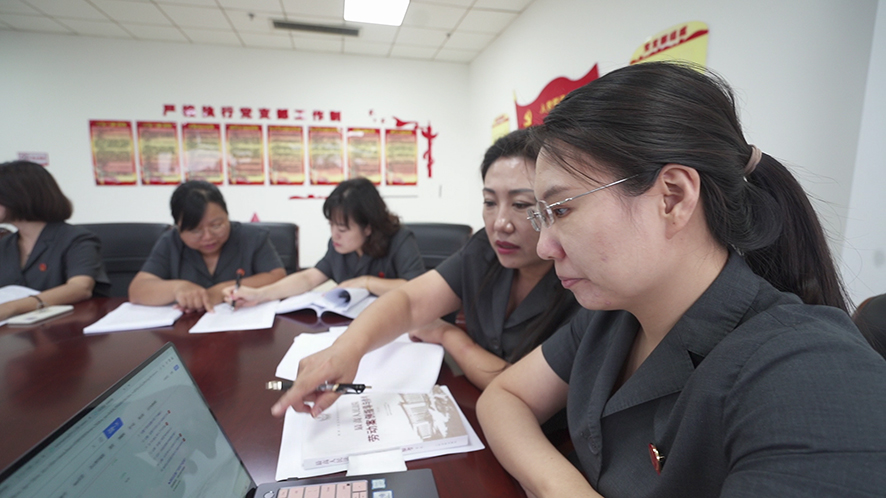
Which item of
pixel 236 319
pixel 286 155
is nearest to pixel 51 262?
pixel 236 319

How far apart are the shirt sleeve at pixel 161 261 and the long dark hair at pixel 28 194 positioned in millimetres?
634

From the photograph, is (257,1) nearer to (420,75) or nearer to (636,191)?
(420,75)

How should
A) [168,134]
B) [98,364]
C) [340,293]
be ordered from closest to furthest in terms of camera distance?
1. [98,364]
2. [340,293]
3. [168,134]

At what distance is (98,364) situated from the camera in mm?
1039

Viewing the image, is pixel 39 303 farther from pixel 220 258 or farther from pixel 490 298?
pixel 490 298

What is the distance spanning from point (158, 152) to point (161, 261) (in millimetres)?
2552

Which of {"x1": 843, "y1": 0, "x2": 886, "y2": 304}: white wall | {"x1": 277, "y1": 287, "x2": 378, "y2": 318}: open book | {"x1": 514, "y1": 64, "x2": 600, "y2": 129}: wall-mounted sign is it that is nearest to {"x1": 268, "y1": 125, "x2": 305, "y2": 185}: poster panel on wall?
{"x1": 514, "y1": 64, "x2": 600, "y2": 129}: wall-mounted sign

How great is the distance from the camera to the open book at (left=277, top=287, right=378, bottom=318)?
144cm

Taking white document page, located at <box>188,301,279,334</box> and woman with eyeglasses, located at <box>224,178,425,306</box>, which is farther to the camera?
woman with eyeglasses, located at <box>224,178,425,306</box>

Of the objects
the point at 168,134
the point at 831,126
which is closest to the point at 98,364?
the point at 831,126

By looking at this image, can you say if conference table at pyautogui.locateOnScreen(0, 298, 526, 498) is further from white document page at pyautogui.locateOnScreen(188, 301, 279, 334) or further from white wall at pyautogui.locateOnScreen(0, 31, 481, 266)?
white wall at pyautogui.locateOnScreen(0, 31, 481, 266)

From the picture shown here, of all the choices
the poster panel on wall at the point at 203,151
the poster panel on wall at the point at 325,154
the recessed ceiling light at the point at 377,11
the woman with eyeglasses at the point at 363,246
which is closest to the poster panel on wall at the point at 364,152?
the poster panel on wall at the point at 325,154

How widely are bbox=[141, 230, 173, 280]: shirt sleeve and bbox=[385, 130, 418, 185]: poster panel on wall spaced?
2612mm

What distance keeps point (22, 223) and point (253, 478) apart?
7.60 feet
